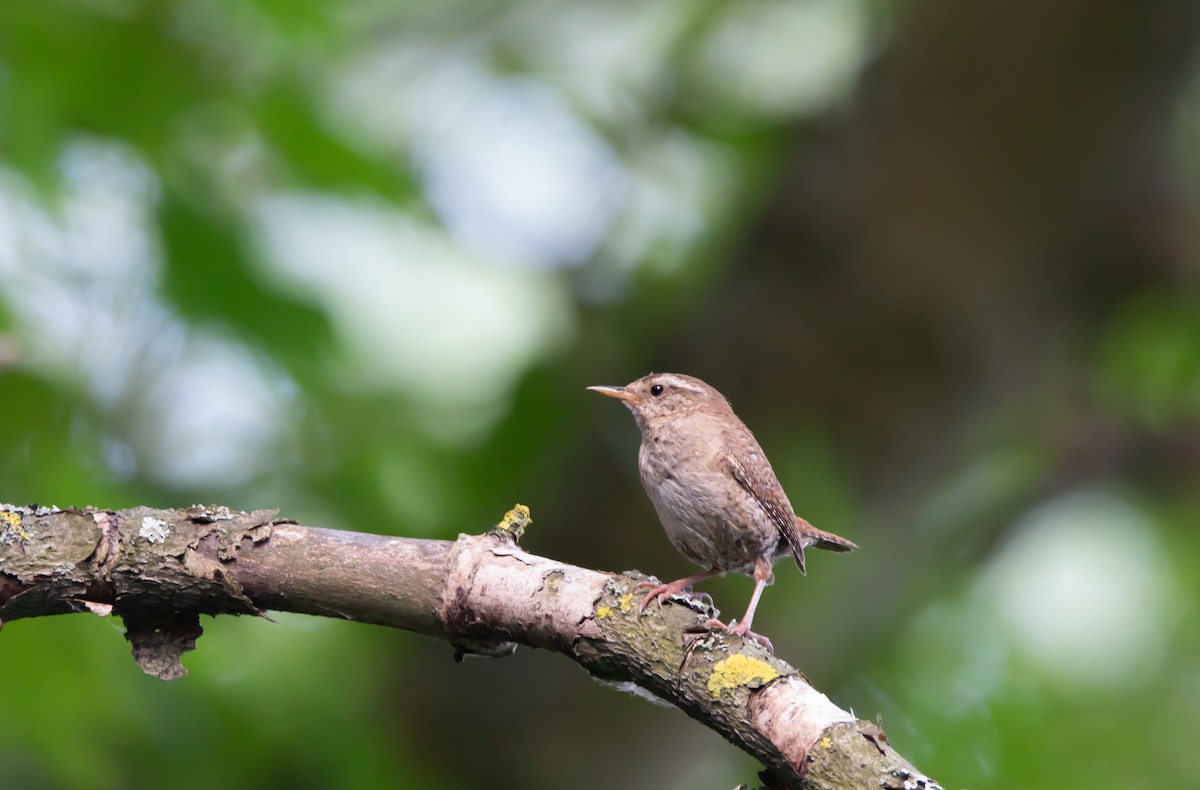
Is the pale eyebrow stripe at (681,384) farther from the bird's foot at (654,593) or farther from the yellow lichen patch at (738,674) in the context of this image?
the yellow lichen patch at (738,674)

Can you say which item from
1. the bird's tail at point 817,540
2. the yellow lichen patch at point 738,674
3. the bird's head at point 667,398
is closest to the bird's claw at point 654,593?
the yellow lichen patch at point 738,674

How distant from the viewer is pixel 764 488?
13.9ft

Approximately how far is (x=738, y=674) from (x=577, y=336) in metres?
3.81

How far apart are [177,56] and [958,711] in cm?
538

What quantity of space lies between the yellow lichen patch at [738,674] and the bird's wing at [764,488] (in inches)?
70.7

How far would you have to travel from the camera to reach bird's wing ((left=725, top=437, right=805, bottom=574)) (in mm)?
4219

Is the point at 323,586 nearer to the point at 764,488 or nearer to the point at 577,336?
the point at 764,488

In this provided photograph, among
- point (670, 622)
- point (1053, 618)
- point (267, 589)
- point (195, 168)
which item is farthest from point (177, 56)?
point (1053, 618)

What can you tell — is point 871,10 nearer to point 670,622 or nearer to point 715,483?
point 715,483

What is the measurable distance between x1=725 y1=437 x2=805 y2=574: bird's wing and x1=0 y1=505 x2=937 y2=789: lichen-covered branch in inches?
59.2

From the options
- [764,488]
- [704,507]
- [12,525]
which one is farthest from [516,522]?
[764,488]

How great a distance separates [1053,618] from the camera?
8008 millimetres

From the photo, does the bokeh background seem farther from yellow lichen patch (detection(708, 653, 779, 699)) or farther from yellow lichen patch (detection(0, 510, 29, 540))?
yellow lichen patch (detection(708, 653, 779, 699))

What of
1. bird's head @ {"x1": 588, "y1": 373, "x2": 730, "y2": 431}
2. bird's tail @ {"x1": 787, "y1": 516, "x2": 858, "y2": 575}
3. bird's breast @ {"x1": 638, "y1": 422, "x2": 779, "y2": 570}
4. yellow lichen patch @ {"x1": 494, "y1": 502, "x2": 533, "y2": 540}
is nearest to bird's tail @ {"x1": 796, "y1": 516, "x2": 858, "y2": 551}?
bird's tail @ {"x1": 787, "y1": 516, "x2": 858, "y2": 575}
